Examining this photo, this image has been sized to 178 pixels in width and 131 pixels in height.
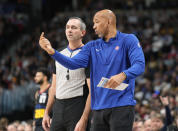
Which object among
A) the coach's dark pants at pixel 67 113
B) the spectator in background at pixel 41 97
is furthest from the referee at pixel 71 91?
the spectator in background at pixel 41 97

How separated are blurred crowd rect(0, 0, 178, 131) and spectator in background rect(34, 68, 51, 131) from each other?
5.93ft

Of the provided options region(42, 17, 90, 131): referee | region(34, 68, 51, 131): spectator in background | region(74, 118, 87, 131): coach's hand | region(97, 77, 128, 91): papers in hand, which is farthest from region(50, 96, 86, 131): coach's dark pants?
region(34, 68, 51, 131): spectator in background

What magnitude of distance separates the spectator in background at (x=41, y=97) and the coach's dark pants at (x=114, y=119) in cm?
300

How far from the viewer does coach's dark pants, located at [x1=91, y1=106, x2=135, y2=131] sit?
413cm

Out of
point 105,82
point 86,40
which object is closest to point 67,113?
A: point 105,82

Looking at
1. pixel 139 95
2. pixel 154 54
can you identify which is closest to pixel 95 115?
pixel 139 95

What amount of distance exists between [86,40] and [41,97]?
240 inches

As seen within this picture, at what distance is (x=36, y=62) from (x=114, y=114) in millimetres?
13760

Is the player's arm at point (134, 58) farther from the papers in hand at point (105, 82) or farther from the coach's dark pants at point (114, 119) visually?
the coach's dark pants at point (114, 119)

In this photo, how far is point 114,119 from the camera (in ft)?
13.6

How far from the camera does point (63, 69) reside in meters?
5.17

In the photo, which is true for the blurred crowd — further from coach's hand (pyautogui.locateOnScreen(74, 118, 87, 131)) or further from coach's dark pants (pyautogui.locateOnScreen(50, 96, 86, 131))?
coach's hand (pyautogui.locateOnScreen(74, 118, 87, 131))

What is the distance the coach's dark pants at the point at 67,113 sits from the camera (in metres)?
5.02

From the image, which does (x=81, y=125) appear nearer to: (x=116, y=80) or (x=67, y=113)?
(x=67, y=113)
